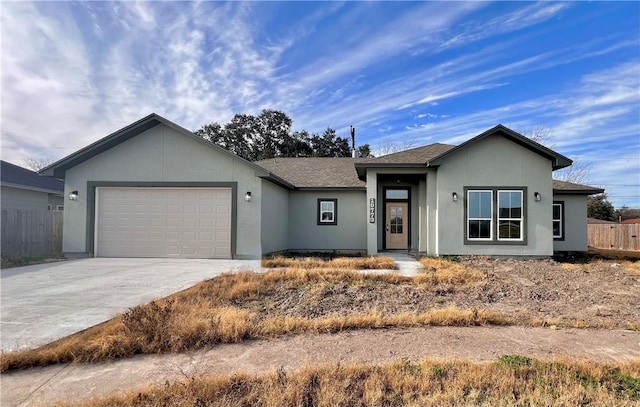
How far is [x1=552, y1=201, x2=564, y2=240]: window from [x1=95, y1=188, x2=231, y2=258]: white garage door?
13.2 m

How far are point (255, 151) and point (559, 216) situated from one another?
25062 millimetres

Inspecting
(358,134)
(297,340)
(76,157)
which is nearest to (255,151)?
(358,134)

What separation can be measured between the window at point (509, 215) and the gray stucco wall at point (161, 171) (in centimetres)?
837

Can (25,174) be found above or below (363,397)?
above

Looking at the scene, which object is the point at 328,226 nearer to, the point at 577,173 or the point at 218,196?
the point at 218,196

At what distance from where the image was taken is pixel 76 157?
12.0 meters

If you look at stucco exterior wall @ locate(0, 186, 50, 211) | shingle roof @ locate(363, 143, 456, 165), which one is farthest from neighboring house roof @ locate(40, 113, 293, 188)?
stucco exterior wall @ locate(0, 186, 50, 211)

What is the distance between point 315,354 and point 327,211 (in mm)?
11322

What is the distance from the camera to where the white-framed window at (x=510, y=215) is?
12.3m

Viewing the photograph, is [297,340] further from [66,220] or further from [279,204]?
[66,220]

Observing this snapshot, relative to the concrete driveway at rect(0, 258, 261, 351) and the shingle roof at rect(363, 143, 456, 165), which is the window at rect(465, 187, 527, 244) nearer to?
the shingle roof at rect(363, 143, 456, 165)

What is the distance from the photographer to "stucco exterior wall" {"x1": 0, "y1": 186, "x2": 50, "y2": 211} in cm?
1496

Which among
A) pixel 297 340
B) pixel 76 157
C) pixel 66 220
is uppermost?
pixel 76 157

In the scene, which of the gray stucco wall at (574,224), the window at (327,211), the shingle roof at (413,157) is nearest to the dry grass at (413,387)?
the shingle roof at (413,157)
